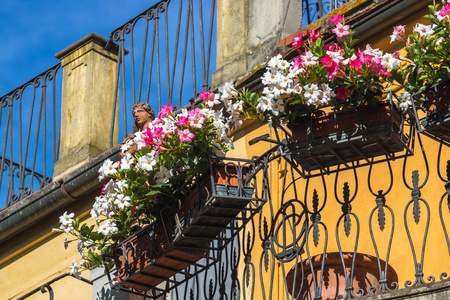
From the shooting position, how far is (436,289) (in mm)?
5348

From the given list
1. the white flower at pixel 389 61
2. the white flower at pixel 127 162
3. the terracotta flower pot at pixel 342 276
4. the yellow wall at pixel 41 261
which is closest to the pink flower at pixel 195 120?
the white flower at pixel 127 162

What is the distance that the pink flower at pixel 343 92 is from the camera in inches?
228

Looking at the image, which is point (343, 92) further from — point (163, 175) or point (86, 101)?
point (86, 101)

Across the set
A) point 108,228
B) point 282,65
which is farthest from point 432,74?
point 108,228

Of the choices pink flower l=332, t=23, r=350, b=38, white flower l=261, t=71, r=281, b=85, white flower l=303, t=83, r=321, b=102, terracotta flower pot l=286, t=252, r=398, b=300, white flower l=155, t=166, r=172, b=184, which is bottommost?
terracotta flower pot l=286, t=252, r=398, b=300

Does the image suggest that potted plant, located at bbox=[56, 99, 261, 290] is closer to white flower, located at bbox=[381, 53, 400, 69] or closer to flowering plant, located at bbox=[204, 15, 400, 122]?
flowering plant, located at bbox=[204, 15, 400, 122]

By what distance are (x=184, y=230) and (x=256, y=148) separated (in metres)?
1.93

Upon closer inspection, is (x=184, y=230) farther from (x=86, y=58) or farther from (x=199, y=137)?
(x=86, y=58)

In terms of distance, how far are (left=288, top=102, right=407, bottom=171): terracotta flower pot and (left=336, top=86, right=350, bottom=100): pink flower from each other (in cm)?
9

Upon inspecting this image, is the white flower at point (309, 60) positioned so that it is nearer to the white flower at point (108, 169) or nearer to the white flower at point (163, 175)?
the white flower at point (163, 175)

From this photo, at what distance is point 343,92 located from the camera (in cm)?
580

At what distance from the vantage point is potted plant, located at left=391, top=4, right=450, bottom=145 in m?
5.47

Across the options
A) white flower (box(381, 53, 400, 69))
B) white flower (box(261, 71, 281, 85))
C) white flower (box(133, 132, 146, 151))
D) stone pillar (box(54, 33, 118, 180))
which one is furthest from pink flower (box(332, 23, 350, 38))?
stone pillar (box(54, 33, 118, 180))

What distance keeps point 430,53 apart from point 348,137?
2.13 ft
